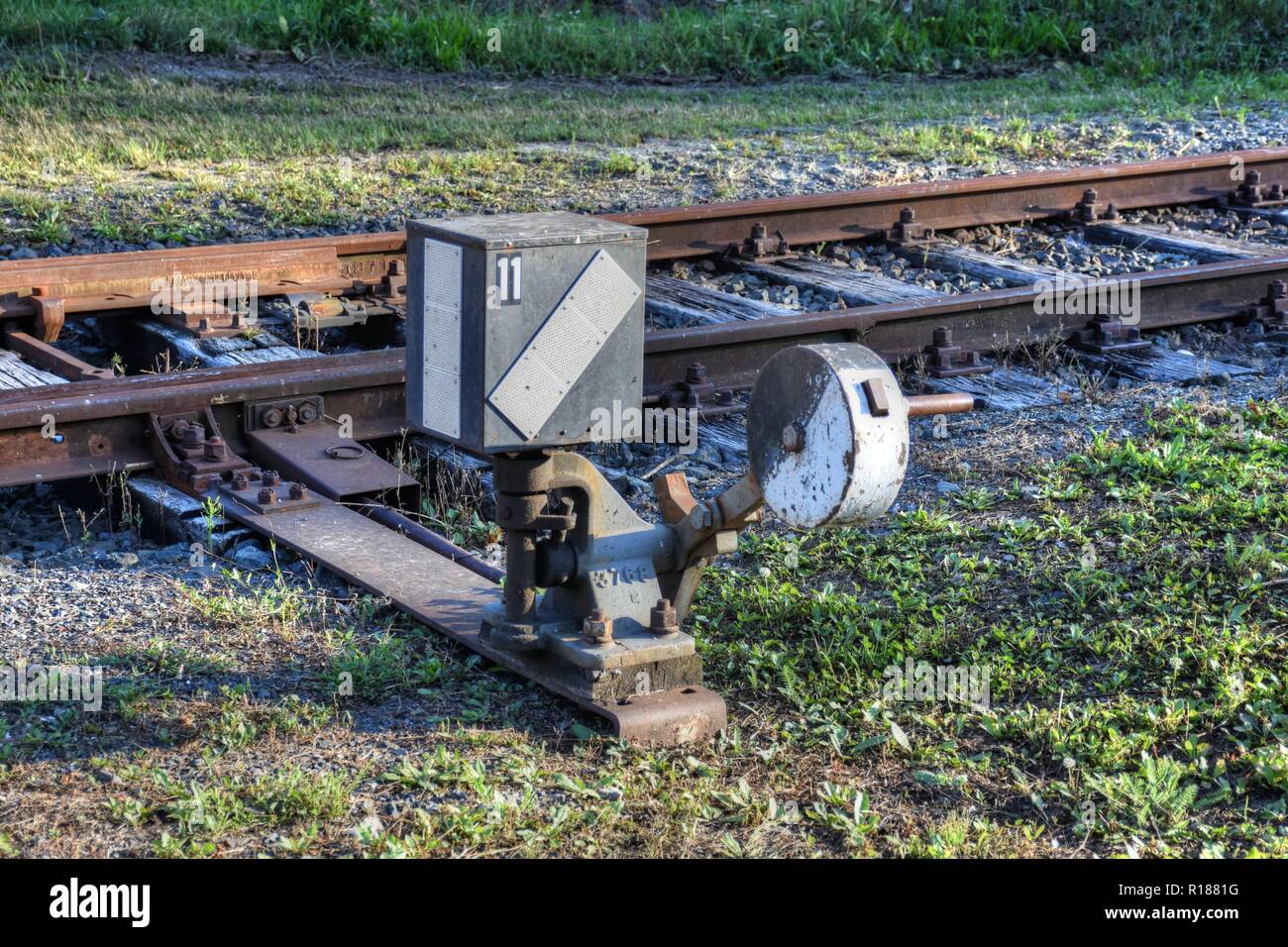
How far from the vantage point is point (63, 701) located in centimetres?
376

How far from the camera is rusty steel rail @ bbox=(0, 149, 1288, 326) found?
657cm

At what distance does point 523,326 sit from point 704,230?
15.2 ft

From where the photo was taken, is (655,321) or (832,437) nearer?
(832,437)

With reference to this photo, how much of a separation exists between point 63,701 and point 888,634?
78.4 inches

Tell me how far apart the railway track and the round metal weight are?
0.21 meters

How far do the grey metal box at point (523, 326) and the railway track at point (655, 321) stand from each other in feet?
2.13

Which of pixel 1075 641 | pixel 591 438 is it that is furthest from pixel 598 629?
pixel 1075 641

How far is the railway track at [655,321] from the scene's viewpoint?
194 inches

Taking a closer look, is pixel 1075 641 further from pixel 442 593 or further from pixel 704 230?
pixel 704 230

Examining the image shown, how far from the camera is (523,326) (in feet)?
11.6

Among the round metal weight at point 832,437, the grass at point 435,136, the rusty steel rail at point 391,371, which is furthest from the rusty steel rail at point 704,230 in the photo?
the round metal weight at point 832,437

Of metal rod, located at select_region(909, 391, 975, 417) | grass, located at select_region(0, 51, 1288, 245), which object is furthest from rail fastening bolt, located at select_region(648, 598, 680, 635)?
grass, located at select_region(0, 51, 1288, 245)

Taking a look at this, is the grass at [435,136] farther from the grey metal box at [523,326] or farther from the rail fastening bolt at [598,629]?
the rail fastening bolt at [598,629]

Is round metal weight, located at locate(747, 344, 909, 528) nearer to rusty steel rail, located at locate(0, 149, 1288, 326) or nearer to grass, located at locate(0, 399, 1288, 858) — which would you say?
grass, located at locate(0, 399, 1288, 858)
